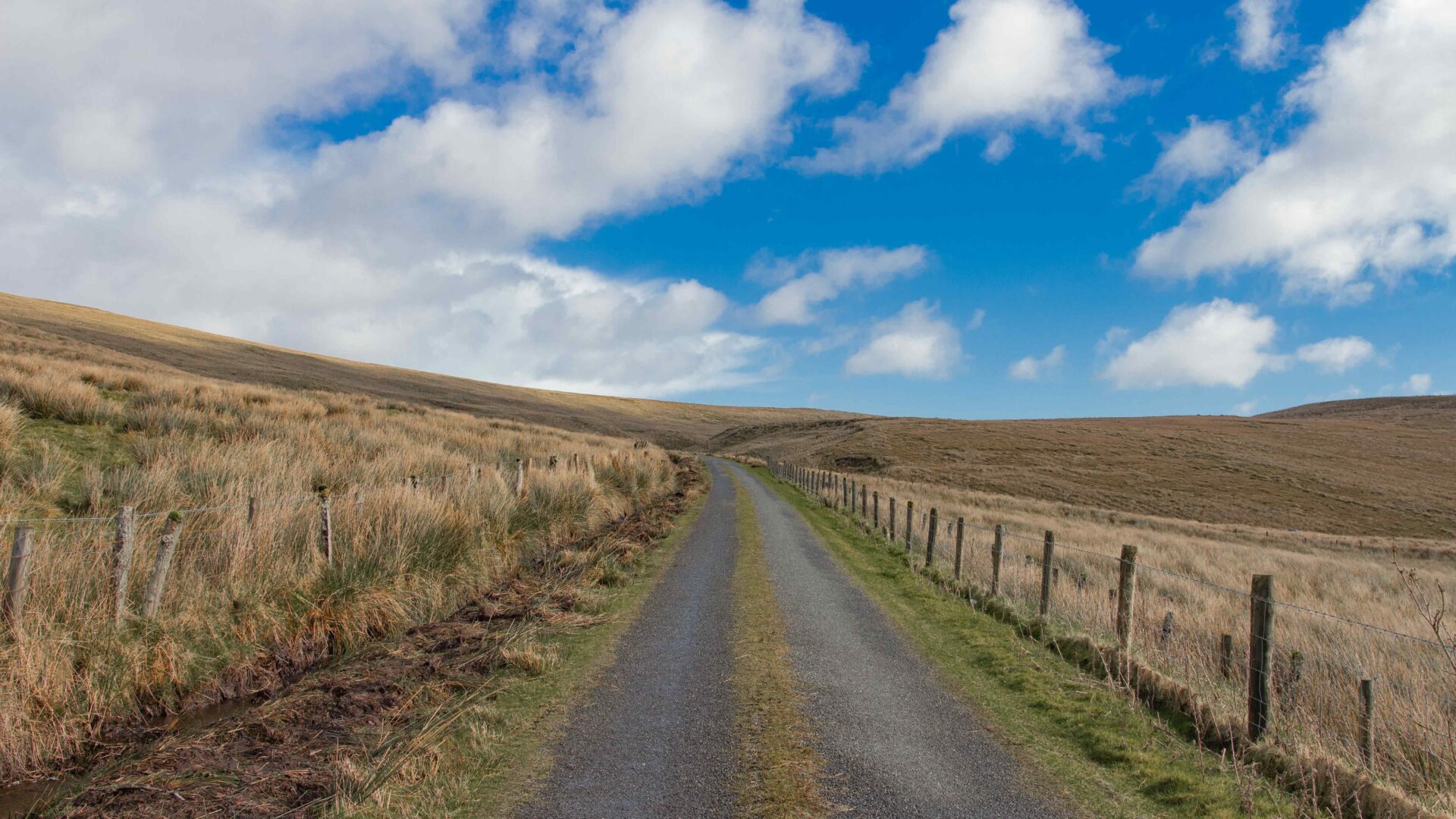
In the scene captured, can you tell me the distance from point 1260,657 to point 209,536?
11.4 metres

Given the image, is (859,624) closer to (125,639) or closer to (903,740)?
(903,740)

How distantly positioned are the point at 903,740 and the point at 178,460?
12053mm

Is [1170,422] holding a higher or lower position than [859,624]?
higher

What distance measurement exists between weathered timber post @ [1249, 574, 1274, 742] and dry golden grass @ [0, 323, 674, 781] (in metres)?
7.12

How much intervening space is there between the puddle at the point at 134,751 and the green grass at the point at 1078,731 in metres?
7.05

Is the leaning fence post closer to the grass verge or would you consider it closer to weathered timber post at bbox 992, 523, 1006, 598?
the grass verge

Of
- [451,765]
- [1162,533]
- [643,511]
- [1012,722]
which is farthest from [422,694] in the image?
[1162,533]

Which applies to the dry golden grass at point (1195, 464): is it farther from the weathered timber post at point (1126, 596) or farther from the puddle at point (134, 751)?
the puddle at point (134, 751)

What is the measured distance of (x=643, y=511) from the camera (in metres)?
22.7

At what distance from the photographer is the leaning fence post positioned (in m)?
6.14

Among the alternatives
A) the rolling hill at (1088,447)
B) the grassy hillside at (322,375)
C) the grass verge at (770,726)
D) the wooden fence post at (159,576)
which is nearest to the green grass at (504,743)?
the grass verge at (770,726)

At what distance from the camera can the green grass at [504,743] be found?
478cm

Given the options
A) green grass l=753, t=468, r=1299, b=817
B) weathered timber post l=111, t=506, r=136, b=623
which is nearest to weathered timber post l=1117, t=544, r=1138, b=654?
green grass l=753, t=468, r=1299, b=817

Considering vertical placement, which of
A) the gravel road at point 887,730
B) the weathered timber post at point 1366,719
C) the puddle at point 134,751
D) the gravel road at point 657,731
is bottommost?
the puddle at point 134,751
